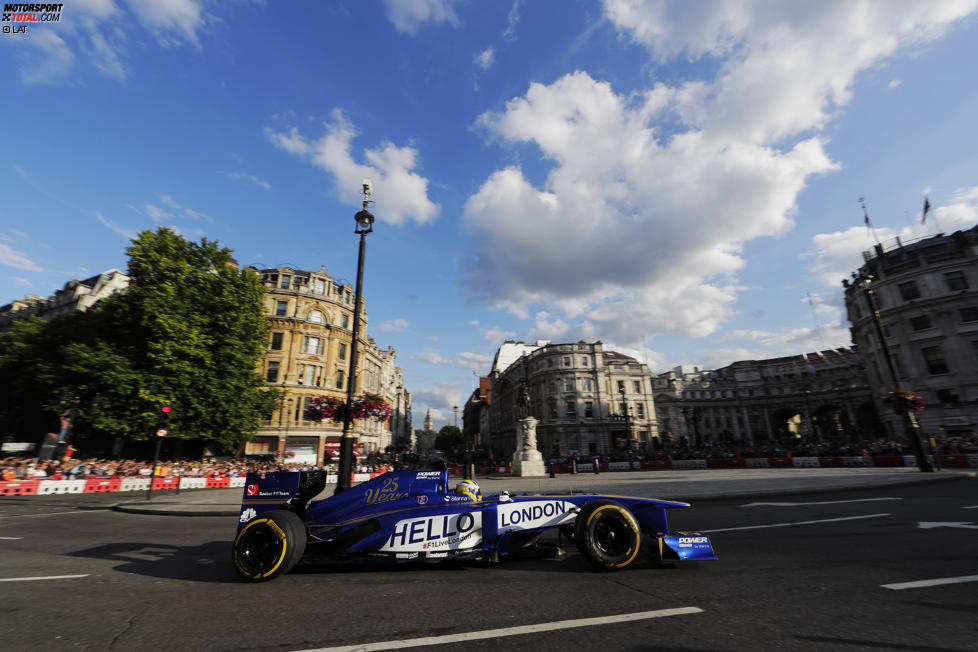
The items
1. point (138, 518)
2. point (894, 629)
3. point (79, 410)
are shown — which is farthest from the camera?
point (79, 410)

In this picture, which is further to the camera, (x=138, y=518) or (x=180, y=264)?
(x=180, y=264)

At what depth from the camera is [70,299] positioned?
4859cm

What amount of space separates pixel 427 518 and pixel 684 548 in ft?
10.9

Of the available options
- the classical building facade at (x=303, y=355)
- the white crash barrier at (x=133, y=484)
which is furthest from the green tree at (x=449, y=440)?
the white crash barrier at (x=133, y=484)

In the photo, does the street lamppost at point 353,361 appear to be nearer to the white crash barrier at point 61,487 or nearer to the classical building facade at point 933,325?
the white crash barrier at point 61,487

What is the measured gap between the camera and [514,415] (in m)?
A: 63.6

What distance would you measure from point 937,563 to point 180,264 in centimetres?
3319

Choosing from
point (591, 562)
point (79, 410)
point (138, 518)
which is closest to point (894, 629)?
point (591, 562)

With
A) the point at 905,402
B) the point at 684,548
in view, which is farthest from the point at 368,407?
the point at 905,402

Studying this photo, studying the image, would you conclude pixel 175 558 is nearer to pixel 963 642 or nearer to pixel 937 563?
pixel 963 642

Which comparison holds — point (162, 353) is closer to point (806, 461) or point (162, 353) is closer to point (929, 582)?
point (929, 582)

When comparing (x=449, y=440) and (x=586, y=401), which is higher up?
(x=586, y=401)

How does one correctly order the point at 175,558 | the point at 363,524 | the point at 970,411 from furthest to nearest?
1. the point at 970,411
2. the point at 175,558
3. the point at 363,524

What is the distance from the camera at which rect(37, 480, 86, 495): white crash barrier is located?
18422 mm
